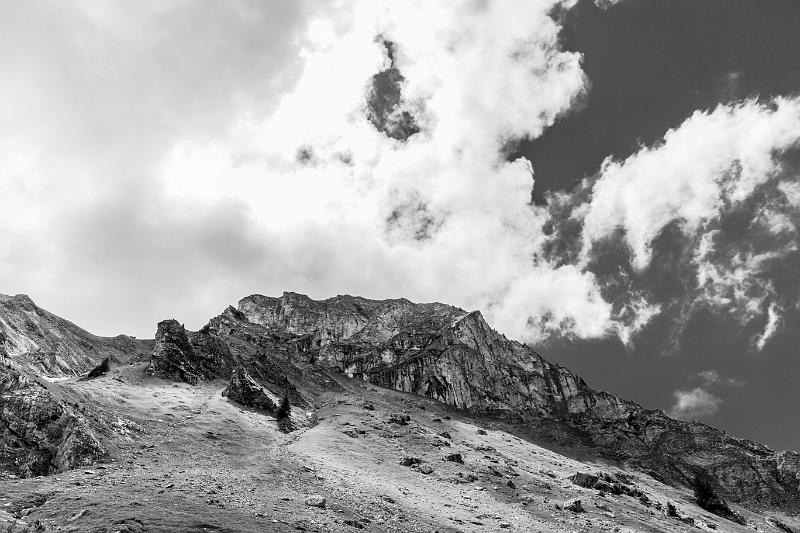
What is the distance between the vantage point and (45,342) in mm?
137875

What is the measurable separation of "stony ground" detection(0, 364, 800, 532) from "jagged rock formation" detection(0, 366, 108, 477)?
355 cm

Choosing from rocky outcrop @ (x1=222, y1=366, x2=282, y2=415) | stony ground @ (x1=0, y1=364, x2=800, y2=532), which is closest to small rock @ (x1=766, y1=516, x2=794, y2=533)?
stony ground @ (x1=0, y1=364, x2=800, y2=532)

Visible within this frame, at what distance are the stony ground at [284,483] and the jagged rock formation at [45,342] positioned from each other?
3232 centimetres

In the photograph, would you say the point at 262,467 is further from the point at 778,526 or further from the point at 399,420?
the point at 778,526

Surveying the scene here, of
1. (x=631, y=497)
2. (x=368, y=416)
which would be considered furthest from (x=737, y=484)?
(x=368, y=416)

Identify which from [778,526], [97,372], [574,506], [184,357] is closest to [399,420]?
[574,506]

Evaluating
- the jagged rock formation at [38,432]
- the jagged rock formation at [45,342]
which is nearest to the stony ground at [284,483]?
the jagged rock formation at [38,432]

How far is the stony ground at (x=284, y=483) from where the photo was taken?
33656mm

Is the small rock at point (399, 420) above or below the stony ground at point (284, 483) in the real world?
above

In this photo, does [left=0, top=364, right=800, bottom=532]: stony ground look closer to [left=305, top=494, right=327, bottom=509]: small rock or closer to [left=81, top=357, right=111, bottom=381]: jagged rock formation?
[left=305, top=494, right=327, bottom=509]: small rock

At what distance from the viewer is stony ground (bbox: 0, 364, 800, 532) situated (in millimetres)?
33656

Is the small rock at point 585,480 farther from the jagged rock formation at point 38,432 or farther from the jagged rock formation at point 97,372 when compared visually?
the jagged rock formation at point 97,372

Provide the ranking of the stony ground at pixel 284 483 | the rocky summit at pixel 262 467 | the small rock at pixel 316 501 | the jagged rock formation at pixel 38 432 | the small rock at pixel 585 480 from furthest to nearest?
1. the small rock at pixel 585 480
2. the jagged rock formation at pixel 38 432
3. the small rock at pixel 316 501
4. the rocky summit at pixel 262 467
5. the stony ground at pixel 284 483

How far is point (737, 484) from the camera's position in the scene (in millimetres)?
137500
